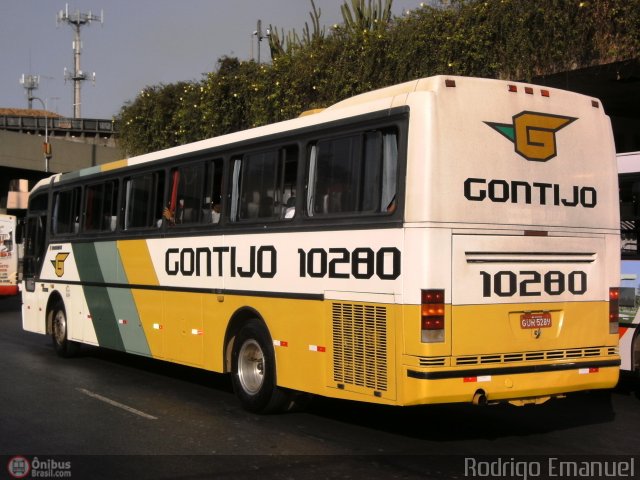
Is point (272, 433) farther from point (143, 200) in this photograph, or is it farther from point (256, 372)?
point (143, 200)

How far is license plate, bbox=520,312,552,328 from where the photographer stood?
26.5 ft

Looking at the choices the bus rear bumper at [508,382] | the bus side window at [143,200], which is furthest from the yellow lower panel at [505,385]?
the bus side window at [143,200]

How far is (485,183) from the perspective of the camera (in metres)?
7.91

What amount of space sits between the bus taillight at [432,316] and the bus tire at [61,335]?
361 inches

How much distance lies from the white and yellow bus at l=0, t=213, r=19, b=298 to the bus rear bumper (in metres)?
23.3

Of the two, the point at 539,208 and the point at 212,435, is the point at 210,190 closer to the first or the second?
the point at 212,435

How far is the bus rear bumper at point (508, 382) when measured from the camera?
7.46 m

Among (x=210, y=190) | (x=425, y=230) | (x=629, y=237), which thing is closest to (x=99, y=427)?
(x=210, y=190)

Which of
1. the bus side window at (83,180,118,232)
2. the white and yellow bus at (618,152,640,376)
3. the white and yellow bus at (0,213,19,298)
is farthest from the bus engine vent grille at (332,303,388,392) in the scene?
the white and yellow bus at (0,213,19,298)

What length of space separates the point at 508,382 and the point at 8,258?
23555 mm

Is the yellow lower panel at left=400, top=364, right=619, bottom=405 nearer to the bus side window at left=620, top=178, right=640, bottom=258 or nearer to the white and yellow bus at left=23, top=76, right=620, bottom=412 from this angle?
the white and yellow bus at left=23, top=76, right=620, bottom=412

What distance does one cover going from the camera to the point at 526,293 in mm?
8086

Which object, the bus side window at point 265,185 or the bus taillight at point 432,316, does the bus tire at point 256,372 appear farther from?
the bus taillight at point 432,316

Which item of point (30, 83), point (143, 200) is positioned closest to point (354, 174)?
point (143, 200)
